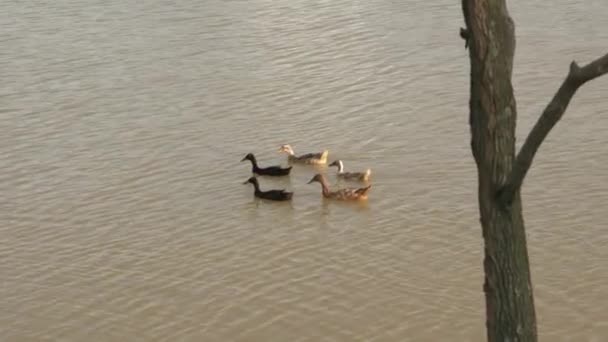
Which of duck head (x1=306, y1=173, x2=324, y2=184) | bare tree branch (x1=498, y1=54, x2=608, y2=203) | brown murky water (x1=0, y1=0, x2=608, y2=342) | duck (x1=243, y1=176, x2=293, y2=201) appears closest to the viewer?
bare tree branch (x1=498, y1=54, x2=608, y2=203)

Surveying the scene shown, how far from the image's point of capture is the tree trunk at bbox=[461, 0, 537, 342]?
5.04 metres

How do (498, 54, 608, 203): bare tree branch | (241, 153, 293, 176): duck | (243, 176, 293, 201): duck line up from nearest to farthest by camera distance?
(498, 54, 608, 203): bare tree branch < (243, 176, 293, 201): duck < (241, 153, 293, 176): duck

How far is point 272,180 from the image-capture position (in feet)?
47.4

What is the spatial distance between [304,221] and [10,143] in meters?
4.73

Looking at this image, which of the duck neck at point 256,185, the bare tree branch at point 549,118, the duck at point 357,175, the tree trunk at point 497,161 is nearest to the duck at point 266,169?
the duck neck at point 256,185

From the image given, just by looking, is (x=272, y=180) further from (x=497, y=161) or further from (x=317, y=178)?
(x=497, y=161)

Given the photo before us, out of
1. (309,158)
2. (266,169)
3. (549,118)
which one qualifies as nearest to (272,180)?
(266,169)

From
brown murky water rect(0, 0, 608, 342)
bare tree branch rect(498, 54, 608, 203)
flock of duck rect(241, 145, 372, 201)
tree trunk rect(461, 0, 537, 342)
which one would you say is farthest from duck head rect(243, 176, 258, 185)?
bare tree branch rect(498, 54, 608, 203)

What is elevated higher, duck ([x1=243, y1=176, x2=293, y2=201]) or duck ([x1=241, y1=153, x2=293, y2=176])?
duck ([x1=241, y1=153, x2=293, y2=176])

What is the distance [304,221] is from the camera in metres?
12.9

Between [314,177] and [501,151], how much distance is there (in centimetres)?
876

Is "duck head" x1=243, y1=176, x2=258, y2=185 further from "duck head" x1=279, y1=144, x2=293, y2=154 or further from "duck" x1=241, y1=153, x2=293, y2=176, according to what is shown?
"duck head" x1=279, y1=144, x2=293, y2=154

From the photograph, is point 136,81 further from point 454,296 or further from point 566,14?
point 454,296

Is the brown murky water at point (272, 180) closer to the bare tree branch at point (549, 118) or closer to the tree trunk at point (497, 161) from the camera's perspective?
the tree trunk at point (497, 161)
